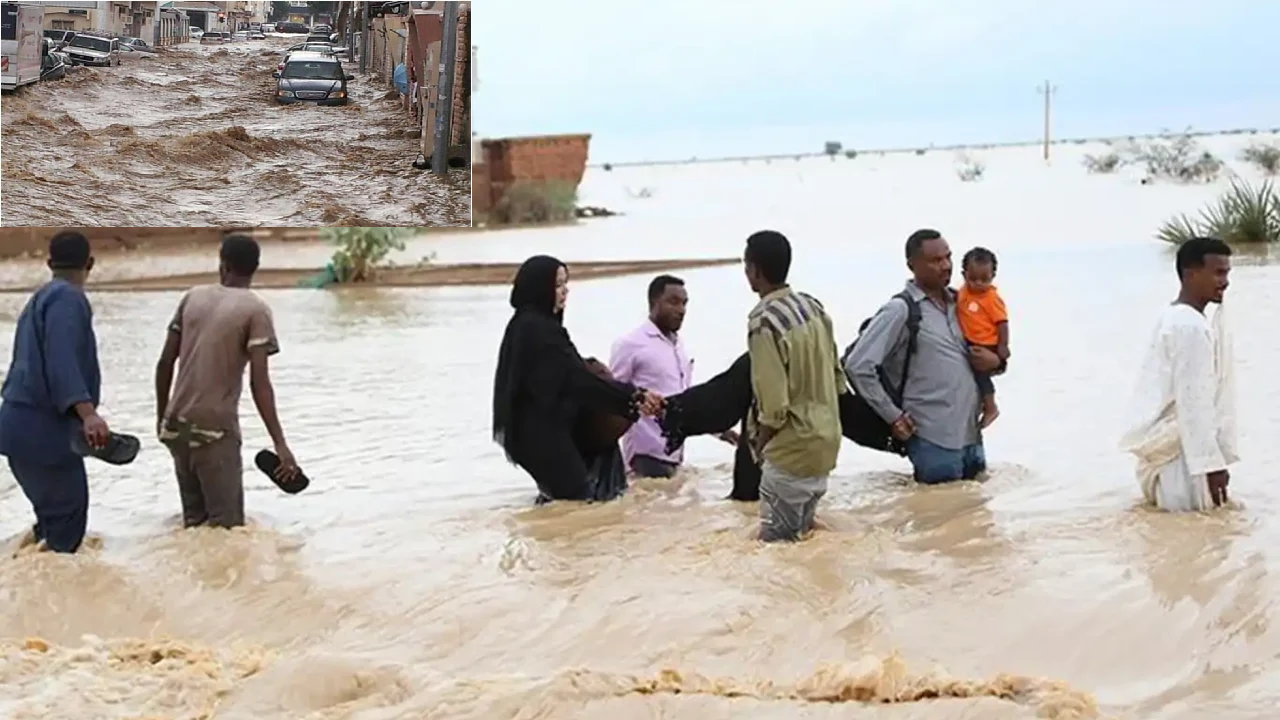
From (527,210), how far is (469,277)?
1548 cm

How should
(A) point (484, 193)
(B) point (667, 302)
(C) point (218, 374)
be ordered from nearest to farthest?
(C) point (218, 374) → (B) point (667, 302) → (A) point (484, 193)

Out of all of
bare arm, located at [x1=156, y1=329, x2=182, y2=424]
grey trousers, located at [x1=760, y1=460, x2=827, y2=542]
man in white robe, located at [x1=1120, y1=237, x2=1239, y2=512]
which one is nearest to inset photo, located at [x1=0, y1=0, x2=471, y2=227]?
bare arm, located at [x1=156, y1=329, x2=182, y2=424]

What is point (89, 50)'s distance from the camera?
273 inches

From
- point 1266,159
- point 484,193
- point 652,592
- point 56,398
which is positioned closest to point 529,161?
point 484,193

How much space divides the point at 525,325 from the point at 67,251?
6.32ft

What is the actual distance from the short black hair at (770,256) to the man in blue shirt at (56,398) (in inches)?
102

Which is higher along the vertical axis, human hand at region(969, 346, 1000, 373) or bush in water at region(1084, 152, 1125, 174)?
bush in water at region(1084, 152, 1125, 174)

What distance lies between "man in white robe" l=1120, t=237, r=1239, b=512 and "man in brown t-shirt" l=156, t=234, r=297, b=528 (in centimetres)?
357

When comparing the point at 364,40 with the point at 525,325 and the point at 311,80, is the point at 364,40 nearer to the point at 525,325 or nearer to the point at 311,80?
the point at 311,80

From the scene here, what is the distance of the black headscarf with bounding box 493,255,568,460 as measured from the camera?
683 cm

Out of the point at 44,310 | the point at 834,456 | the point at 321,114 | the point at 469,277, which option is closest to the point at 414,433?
the point at 321,114

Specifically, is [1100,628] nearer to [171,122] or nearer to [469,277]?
[171,122]

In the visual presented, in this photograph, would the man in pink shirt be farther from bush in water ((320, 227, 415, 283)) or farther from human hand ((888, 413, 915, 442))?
bush in water ((320, 227, 415, 283))

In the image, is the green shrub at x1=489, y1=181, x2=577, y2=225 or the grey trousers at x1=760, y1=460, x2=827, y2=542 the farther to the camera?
the green shrub at x1=489, y1=181, x2=577, y2=225
